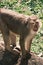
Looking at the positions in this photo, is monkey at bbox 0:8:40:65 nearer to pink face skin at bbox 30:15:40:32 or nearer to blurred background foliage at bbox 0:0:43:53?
pink face skin at bbox 30:15:40:32

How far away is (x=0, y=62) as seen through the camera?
8.41 metres

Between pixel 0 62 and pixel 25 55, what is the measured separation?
29.9 inches

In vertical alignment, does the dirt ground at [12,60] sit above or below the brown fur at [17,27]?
below

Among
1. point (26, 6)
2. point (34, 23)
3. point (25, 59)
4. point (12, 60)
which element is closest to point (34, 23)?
point (34, 23)

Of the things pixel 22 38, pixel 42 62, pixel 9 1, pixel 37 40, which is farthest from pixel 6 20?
pixel 9 1

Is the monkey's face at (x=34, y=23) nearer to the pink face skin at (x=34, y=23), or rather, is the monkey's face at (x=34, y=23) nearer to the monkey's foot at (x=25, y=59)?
the pink face skin at (x=34, y=23)

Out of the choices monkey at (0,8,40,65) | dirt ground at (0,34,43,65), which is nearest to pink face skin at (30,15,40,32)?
monkey at (0,8,40,65)

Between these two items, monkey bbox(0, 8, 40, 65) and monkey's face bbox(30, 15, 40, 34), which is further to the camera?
monkey bbox(0, 8, 40, 65)

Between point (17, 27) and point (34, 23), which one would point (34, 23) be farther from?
point (17, 27)

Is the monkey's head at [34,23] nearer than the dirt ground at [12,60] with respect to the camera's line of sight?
Yes

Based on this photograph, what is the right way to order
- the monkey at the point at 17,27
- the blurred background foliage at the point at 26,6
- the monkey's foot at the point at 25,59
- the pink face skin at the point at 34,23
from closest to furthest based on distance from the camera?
1. the pink face skin at the point at 34,23
2. the monkey at the point at 17,27
3. the monkey's foot at the point at 25,59
4. the blurred background foliage at the point at 26,6

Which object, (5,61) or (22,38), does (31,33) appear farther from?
(5,61)

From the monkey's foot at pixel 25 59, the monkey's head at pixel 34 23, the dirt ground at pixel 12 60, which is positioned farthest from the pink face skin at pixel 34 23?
the dirt ground at pixel 12 60

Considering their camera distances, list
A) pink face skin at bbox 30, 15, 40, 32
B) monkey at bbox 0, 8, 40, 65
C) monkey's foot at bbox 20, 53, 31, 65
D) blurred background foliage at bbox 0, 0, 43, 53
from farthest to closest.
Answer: blurred background foliage at bbox 0, 0, 43, 53 → monkey's foot at bbox 20, 53, 31, 65 → monkey at bbox 0, 8, 40, 65 → pink face skin at bbox 30, 15, 40, 32
